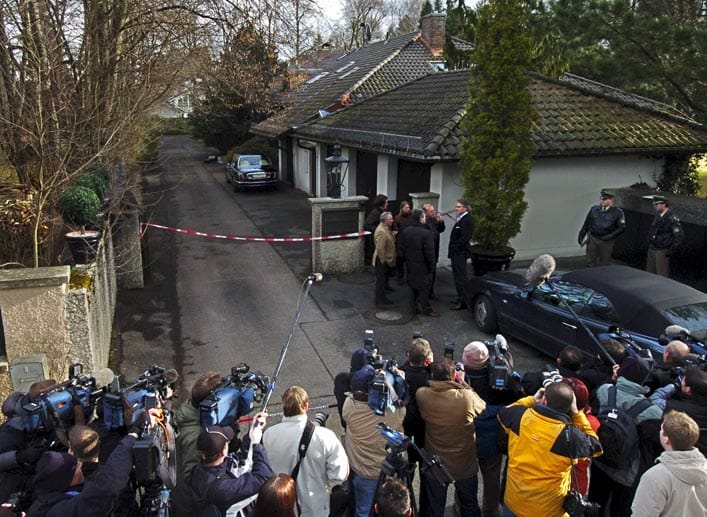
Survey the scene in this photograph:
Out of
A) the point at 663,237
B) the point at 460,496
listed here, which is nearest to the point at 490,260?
the point at 663,237

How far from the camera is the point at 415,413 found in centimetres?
438

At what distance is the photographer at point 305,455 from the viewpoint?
378cm

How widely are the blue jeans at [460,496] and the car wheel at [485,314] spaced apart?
4588mm

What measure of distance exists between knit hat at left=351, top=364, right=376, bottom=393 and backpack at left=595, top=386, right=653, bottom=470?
1590mm

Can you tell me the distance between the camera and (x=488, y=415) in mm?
4418

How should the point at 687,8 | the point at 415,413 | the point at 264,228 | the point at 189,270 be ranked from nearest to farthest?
the point at 415,413 < the point at 189,270 < the point at 687,8 < the point at 264,228

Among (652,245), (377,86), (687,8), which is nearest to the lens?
(652,245)

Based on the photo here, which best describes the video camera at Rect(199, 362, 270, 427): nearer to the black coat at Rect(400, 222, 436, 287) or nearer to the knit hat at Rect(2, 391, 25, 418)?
the knit hat at Rect(2, 391, 25, 418)

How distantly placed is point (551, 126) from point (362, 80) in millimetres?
9653

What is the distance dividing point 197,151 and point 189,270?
Result: 34969 mm

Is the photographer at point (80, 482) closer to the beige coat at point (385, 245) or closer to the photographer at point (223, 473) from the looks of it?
the photographer at point (223, 473)

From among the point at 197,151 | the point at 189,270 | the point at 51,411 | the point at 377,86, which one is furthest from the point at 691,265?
the point at 197,151

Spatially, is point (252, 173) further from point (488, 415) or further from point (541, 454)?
point (541, 454)

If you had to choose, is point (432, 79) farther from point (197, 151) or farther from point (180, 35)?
point (197, 151)
